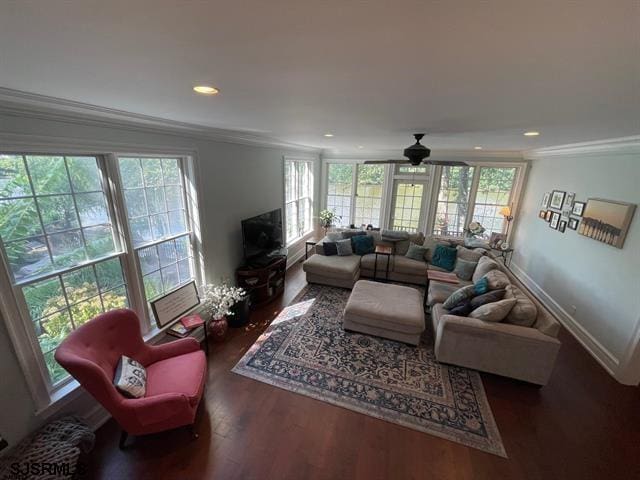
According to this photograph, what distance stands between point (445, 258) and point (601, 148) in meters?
2.42

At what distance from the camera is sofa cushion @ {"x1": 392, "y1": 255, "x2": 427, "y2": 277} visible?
4809mm

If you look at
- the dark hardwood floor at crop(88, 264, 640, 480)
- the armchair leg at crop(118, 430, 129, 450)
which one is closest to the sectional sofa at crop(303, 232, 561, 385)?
the dark hardwood floor at crop(88, 264, 640, 480)

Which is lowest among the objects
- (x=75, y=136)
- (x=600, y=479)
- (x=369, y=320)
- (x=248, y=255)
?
(x=600, y=479)

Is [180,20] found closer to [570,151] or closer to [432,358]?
[432,358]

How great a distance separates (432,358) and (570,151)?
3.91m

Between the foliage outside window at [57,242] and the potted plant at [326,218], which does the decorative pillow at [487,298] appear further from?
the potted plant at [326,218]

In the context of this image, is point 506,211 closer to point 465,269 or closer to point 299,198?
point 465,269

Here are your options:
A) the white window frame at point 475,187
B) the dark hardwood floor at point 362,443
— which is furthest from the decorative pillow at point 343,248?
the dark hardwood floor at point 362,443

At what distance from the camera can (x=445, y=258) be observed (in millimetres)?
4699

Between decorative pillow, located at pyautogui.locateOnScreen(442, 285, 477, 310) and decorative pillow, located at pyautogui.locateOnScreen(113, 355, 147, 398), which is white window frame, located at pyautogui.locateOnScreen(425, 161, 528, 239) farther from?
decorative pillow, located at pyautogui.locateOnScreen(113, 355, 147, 398)

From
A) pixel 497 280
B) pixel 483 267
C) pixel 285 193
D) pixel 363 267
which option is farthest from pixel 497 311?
pixel 285 193

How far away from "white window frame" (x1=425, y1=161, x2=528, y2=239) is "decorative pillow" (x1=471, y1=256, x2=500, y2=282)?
7.67 feet

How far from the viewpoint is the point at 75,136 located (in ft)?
6.51

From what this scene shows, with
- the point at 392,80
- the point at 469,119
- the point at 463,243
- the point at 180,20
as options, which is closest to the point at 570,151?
the point at 463,243
